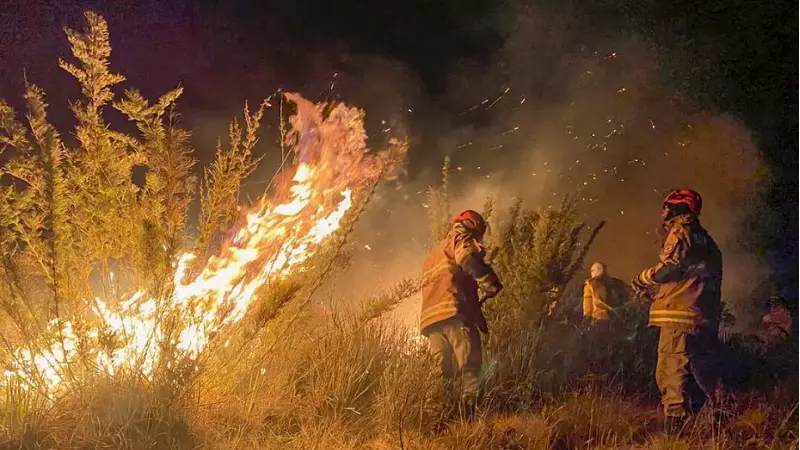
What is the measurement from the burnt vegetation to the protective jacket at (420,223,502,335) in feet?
1.25

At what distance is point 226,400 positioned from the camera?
3971 millimetres

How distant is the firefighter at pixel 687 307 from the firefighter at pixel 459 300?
1204 millimetres

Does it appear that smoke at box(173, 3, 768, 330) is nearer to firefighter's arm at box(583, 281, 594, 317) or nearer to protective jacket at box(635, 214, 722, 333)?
firefighter's arm at box(583, 281, 594, 317)

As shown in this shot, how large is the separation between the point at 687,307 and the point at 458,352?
1.64 meters

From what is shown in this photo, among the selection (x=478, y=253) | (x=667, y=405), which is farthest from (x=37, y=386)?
(x=667, y=405)

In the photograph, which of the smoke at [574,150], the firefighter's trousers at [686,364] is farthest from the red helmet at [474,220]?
the smoke at [574,150]

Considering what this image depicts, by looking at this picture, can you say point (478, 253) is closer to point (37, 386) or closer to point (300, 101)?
point (300, 101)

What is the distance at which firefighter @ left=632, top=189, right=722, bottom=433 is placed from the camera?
4.78 m

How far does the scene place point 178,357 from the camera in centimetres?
380

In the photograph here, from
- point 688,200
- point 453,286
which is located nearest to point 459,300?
point 453,286

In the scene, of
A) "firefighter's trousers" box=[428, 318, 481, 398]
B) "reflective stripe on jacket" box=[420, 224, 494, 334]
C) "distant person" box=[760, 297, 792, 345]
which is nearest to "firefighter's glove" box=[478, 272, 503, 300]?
"reflective stripe on jacket" box=[420, 224, 494, 334]

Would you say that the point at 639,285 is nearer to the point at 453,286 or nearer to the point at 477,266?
the point at 477,266

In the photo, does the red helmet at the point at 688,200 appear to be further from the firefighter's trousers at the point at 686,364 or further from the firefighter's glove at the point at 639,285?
the firefighter's trousers at the point at 686,364

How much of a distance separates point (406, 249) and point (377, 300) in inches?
326
